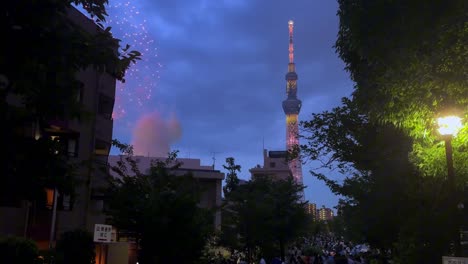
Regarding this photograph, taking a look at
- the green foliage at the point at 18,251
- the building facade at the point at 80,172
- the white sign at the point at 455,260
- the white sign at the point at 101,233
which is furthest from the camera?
the building facade at the point at 80,172

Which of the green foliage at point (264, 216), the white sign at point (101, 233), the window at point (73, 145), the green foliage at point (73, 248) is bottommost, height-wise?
the green foliage at point (73, 248)

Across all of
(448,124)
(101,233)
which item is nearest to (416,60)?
(448,124)

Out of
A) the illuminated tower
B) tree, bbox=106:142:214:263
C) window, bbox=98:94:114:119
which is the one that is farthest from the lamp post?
the illuminated tower

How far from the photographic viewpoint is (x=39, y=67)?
616 cm

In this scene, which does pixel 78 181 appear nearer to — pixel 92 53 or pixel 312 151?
pixel 92 53

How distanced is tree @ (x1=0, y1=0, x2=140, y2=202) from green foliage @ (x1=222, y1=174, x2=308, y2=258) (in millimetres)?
27321

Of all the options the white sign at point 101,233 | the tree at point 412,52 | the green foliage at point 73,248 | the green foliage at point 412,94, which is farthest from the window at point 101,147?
the tree at point 412,52

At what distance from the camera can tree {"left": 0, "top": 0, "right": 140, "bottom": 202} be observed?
238 inches

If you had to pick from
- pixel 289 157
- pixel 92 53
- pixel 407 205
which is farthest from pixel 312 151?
pixel 92 53

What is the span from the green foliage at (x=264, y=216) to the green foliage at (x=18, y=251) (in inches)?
798

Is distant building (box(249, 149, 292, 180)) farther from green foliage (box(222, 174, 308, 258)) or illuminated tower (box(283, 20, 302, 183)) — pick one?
green foliage (box(222, 174, 308, 258))

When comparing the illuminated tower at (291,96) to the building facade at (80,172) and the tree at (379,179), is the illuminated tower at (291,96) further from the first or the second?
the tree at (379,179)

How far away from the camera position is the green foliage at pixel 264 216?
37656mm

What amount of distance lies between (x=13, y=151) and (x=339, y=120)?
56.0 feet
